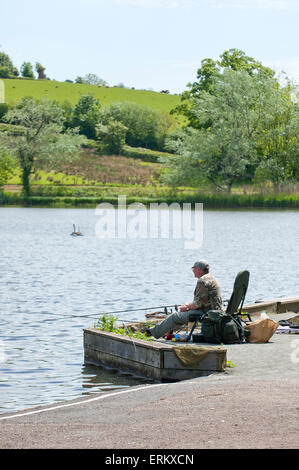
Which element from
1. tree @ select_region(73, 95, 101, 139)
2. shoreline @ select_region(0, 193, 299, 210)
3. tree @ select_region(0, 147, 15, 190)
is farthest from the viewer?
tree @ select_region(73, 95, 101, 139)

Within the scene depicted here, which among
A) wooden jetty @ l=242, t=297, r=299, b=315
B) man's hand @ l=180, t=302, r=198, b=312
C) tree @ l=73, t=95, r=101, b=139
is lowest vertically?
wooden jetty @ l=242, t=297, r=299, b=315

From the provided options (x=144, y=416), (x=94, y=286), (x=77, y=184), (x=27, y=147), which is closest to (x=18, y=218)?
(x=27, y=147)

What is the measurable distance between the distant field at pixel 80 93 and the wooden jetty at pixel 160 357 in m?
153

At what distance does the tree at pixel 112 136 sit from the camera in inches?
5399

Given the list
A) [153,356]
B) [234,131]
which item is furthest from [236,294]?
[234,131]

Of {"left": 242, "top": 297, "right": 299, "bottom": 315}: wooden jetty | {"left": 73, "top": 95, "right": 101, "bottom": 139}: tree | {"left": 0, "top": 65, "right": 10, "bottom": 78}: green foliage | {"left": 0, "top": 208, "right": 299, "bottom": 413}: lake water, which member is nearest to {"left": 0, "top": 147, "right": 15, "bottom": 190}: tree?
{"left": 0, "top": 208, "right": 299, "bottom": 413}: lake water

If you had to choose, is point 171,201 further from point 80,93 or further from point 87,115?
point 80,93

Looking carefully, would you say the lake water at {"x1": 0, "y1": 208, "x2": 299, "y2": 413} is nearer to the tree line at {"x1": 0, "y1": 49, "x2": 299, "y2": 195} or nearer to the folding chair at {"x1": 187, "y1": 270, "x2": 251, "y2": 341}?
the folding chair at {"x1": 187, "y1": 270, "x2": 251, "y2": 341}

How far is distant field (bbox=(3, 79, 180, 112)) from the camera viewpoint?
16831 centimetres

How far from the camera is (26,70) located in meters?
198

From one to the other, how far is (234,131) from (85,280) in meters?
56.3

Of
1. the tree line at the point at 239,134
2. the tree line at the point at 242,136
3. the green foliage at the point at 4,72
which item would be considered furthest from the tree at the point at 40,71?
the tree line at the point at 242,136

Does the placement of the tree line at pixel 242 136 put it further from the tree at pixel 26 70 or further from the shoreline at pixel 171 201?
the tree at pixel 26 70
